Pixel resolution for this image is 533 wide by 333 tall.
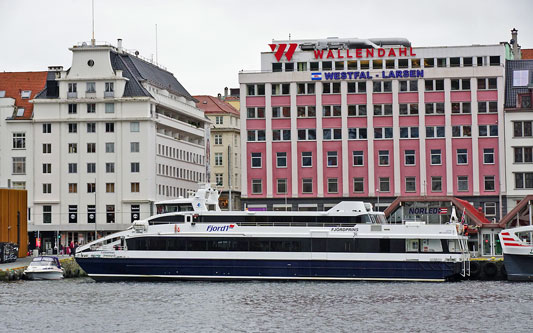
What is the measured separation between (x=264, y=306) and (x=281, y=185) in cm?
5286

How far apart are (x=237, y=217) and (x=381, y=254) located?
954cm

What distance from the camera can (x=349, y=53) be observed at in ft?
371

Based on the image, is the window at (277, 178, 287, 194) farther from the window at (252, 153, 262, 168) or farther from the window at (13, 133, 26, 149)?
the window at (13, 133, 26, 149)

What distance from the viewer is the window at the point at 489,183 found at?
364ft

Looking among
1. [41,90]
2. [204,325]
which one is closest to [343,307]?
[204,325]

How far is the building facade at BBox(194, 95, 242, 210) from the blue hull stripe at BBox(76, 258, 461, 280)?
3017 inches

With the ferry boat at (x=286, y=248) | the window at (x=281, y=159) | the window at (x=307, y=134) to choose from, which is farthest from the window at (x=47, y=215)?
the ferry boat at (x=286, y=248)

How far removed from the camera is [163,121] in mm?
130375

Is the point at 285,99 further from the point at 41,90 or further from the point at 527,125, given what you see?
the point at 41,90

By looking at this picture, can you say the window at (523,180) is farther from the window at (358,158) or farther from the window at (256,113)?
the window at (256,113)

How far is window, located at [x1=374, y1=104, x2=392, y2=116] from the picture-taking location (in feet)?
371

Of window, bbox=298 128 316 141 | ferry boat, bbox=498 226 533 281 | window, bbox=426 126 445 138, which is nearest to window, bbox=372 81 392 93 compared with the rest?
window, bbox=426 126 445 138

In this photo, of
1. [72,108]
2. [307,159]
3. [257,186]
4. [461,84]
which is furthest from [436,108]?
[72,108]

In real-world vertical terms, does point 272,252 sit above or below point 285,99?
below
